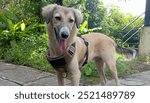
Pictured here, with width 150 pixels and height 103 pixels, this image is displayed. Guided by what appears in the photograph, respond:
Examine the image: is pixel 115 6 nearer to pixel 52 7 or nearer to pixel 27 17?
pixel 27 17

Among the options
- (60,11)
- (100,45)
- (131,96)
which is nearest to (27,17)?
(100,45)

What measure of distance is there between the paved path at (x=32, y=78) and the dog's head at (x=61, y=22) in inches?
66.8

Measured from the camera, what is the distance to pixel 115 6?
48.0ft

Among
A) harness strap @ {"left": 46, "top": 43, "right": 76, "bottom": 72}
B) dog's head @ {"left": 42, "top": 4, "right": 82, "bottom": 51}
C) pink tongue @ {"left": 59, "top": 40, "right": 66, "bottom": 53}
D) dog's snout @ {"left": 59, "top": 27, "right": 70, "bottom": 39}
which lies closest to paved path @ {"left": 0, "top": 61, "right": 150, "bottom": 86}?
harness strap @ {"left": 46, "top": 43, "right": 76, "bottom": 72}

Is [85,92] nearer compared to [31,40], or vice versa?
[85,92]

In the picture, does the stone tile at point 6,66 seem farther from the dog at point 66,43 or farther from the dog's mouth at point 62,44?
the dog's mouth at point 62,44

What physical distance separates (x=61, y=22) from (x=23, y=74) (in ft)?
8.68

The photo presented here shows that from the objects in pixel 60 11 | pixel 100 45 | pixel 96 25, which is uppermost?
pixel 60 11

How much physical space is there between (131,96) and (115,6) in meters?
11.8

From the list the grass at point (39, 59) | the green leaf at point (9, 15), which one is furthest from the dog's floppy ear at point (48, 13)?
the green leaf at point (9, 15)

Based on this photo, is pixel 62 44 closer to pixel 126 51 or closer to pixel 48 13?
pixel 48 13

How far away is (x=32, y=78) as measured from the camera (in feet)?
18.0

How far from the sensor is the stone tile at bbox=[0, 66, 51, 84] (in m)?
5.38

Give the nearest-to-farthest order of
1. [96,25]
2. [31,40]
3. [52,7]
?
[52,7], [31,40], [96,25]
